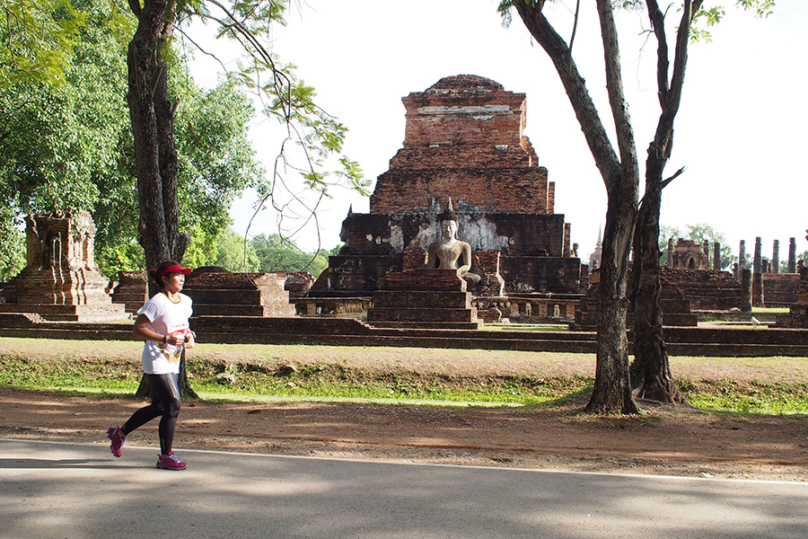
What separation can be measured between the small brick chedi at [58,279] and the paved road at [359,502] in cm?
1296

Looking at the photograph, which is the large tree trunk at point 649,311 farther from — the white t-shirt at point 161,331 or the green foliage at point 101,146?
the green foliage at point 101,146

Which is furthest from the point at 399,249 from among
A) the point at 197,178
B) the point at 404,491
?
the point at 404,491

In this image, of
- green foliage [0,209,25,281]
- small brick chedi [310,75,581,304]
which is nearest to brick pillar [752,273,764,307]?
small brick chedi [310,75,581,304]

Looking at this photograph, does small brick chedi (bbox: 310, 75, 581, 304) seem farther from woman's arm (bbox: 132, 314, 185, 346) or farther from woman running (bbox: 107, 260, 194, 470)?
woman's arm (bbox: 132, 314, 185, 346)

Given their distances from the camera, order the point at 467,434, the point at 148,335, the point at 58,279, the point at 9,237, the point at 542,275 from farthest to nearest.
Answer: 1. the point at 542,275
2. the point at 9,237
3. the point at 58,279
4. the point at 467,434
5. the point at 148,335

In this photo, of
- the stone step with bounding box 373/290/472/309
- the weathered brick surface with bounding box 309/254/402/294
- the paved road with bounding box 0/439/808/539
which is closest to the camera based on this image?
the paved road with bounding box 0/439/808/539

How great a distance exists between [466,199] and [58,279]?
14980 mm

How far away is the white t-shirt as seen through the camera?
4332mm

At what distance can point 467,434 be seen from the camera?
6086 millimetres

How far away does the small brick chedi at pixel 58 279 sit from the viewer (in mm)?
16281

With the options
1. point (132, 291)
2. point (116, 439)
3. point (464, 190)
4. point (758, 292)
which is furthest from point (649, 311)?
point (758, 292)

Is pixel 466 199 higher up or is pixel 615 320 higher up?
pixel 466 199

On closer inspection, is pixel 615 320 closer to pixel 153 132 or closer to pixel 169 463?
pixel 169 463

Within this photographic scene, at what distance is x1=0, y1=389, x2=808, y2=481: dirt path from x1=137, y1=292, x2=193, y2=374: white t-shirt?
1163 mm
